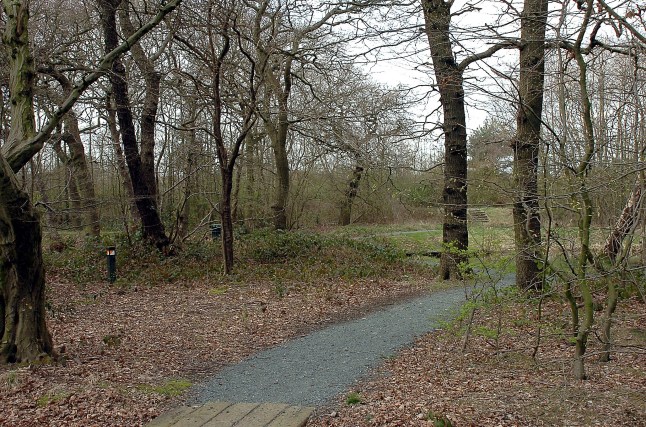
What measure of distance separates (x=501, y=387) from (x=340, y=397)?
150 centimetres

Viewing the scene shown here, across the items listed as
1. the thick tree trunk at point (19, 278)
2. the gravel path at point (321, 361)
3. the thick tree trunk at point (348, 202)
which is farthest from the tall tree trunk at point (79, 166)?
the thick tree trunk at point (348, 202)

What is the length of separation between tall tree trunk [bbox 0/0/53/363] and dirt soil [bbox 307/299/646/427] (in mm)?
3216

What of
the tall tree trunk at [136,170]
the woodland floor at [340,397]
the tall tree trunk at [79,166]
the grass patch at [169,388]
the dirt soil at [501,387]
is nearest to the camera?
the dirt soil at [501,387]

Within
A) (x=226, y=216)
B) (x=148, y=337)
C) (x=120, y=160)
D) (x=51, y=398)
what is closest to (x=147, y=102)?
(x=120, y=160)

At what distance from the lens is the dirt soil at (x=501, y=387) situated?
15.5 feet

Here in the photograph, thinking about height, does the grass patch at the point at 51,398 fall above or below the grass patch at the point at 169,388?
above

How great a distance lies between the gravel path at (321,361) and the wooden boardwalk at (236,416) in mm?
322

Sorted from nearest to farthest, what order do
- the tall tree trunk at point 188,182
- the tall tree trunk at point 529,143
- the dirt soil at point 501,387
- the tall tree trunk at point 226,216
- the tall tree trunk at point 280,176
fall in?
the dirt soil at point 501,387 → the tall tree trunk at point 529,143 → the tall tree trunk at point 226,216 → the tall tree trunk at point 188,182 → the tall tree trunk at point 280,176

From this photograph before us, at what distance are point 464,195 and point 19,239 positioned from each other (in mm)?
8529

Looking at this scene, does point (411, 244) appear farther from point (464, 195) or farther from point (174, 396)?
point (174, 396)

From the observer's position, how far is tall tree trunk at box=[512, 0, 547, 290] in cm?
564

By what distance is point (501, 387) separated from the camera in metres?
5.55

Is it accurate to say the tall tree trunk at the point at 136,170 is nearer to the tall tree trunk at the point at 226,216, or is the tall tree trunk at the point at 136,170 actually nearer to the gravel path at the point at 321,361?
the tall tree trunk at the point at 226,216

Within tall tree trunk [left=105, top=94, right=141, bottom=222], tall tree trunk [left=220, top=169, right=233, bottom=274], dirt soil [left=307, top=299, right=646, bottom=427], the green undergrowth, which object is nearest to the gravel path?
dirt soil [left=307, top=299, right=646, bottom=427]
